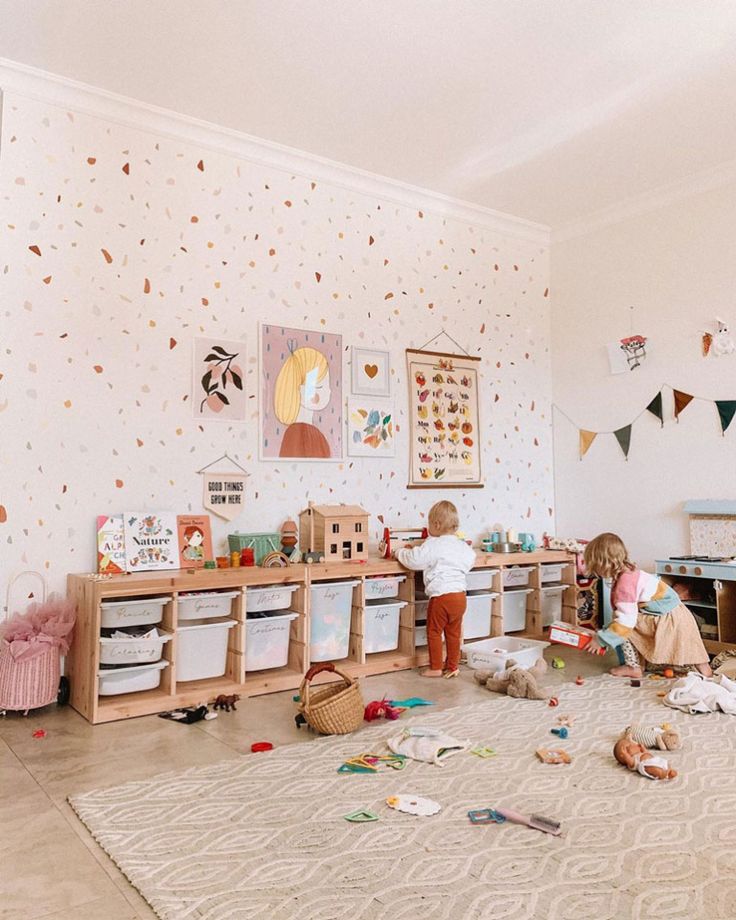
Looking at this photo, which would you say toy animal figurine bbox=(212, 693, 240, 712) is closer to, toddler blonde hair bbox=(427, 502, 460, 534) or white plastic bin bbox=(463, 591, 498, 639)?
toddler blonde hair bbox=(427, 502, 460, 534)

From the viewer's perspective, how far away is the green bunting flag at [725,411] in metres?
4.39

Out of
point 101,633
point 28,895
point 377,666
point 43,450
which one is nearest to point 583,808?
point 28,895

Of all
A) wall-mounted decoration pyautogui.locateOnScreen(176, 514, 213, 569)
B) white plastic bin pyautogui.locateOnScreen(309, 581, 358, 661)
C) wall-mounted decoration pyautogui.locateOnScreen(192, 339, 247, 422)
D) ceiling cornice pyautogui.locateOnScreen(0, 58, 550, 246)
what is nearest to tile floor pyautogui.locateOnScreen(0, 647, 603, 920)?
white plastic bin pyautogui.locateOnScreen(309, 581, 358, 661)

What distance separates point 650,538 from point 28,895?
4.17m

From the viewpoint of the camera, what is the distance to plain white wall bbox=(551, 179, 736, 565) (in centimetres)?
453

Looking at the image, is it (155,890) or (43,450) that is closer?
(155,890)

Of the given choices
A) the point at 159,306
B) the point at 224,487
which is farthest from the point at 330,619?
the point at 159,306

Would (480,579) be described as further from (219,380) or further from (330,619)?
(219,380)

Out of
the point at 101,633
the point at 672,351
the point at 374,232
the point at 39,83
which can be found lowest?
the point at 101,633

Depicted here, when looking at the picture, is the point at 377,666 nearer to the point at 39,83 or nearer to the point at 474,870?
the point at 474,870

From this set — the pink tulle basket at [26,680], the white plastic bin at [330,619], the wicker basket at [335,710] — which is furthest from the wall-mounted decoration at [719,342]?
the pink tulle basket at [26,680]

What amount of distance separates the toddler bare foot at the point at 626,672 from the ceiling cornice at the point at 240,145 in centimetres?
314

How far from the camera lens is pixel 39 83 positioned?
3.50 m

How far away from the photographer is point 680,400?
4.70 m
